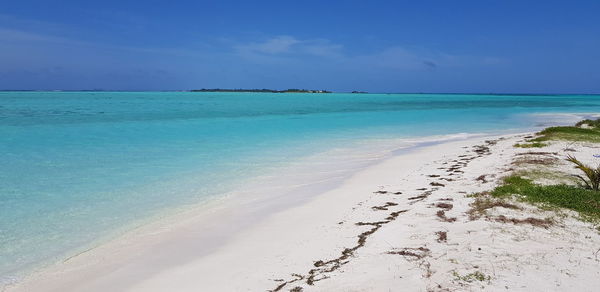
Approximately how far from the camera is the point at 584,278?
176 inches

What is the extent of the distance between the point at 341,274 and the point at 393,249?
3.51 ft

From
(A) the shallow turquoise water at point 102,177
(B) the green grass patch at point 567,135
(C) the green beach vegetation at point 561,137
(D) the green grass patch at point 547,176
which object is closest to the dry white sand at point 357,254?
(A) the shallow turquoise water at point 102,177

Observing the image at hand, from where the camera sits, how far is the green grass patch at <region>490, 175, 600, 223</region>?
22.5 ft

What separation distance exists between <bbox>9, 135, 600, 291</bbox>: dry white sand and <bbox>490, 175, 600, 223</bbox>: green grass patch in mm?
521

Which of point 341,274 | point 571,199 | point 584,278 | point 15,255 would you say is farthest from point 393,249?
point 15,255

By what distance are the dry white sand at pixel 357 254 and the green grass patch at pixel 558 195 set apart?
521 mm

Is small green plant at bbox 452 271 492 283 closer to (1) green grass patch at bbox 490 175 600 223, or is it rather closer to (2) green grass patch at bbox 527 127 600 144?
(1) green grass patch at bbox 490 175 600 223

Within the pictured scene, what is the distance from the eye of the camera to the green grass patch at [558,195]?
687 centimetres

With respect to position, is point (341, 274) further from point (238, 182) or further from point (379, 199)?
point (238, 182)

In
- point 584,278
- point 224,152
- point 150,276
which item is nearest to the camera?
point 584,278

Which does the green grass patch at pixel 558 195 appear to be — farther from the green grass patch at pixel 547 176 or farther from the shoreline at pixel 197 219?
the shoreline at pixel 197 219

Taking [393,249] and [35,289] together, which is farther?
[393,249]

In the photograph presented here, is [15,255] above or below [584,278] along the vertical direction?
below

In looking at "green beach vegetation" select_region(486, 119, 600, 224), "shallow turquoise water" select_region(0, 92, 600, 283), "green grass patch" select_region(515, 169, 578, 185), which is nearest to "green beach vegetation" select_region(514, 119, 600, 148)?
"green grass patch" select_region(515, 169, 578, 185)
